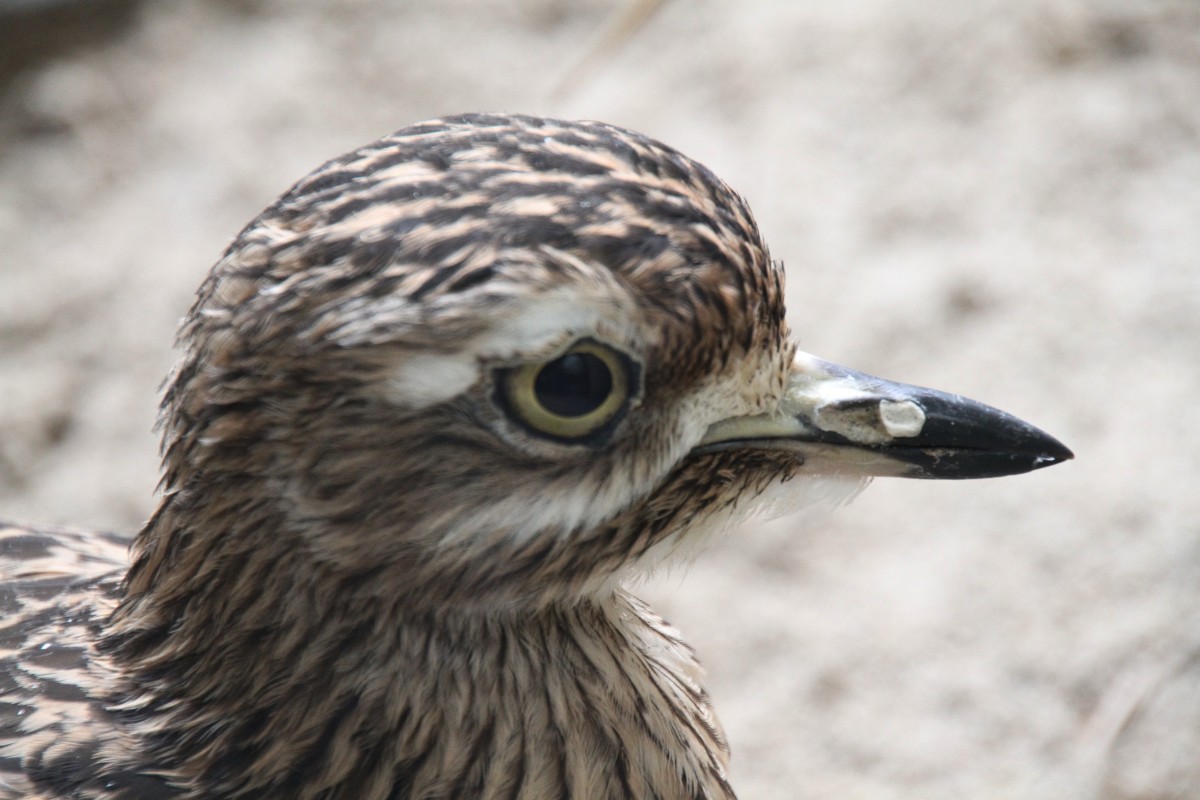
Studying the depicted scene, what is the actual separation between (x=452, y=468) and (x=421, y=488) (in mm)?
43

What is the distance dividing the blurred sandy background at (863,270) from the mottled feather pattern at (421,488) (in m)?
1.34

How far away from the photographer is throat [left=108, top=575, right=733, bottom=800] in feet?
5.83

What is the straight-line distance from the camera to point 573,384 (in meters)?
1.63

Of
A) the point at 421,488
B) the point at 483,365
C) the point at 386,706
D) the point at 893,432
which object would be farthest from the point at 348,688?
the point at 893,432

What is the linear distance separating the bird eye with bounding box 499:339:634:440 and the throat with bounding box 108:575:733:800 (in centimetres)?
30

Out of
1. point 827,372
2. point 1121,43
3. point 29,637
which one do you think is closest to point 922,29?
point 1121,43

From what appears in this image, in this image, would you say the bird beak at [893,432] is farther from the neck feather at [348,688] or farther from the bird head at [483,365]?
the neck feather at [348,688]

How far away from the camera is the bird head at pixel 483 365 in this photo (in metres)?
1.58

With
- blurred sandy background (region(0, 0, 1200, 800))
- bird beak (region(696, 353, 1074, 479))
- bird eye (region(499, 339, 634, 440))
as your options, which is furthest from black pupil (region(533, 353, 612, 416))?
blurred sandy background (region(0, 0, 1200, 800))

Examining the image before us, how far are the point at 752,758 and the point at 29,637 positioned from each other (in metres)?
1.60

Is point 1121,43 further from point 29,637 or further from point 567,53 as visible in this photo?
point 29,637

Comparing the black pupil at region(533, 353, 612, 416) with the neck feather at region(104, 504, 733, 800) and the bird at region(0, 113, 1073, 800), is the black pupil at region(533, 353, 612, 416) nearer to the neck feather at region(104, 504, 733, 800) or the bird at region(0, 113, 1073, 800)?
the bird at region(0, 113, 1073, 800)

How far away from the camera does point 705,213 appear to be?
1741 mm

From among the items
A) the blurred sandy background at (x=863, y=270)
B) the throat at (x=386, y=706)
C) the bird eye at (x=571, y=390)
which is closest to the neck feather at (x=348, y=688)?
the throat at (x=386, y=706)
